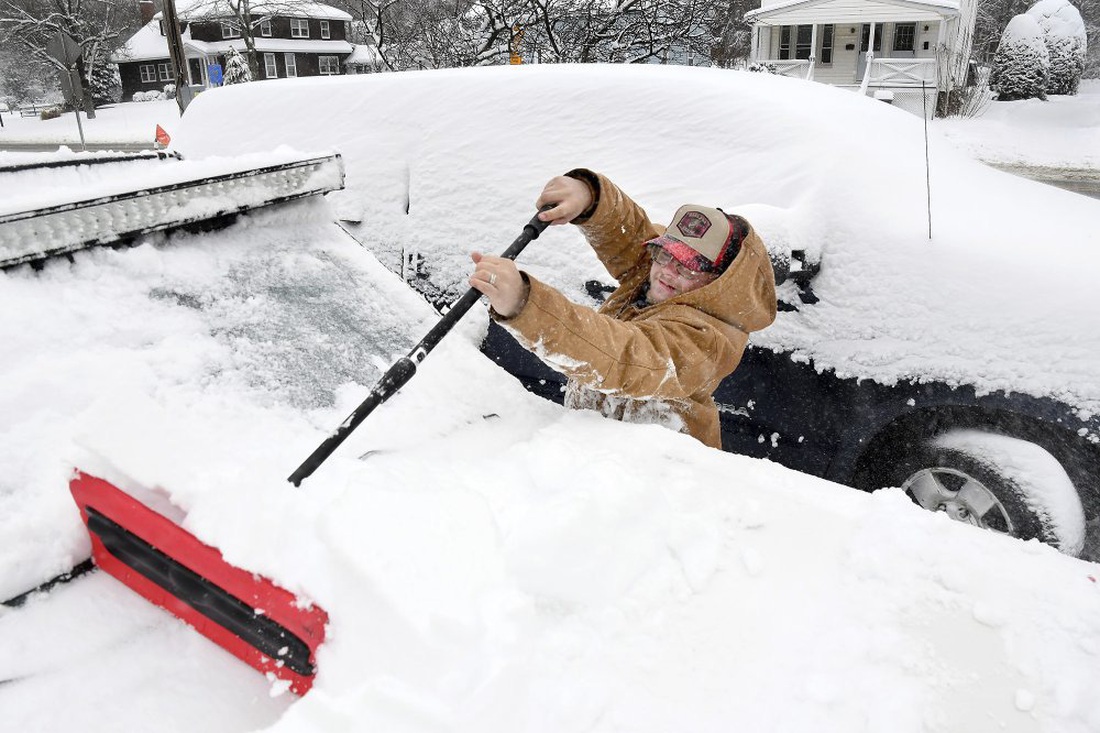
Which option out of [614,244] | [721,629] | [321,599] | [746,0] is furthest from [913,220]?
[746,0]

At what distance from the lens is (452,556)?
1.14 metres

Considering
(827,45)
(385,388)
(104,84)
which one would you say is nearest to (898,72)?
(827,45)

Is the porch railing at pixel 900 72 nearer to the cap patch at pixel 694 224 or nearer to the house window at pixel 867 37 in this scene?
the house window at pixel 867 37

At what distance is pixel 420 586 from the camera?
108 centimetres

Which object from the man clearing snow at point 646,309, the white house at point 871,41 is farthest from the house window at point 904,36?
the man clearing snow at point 646,309

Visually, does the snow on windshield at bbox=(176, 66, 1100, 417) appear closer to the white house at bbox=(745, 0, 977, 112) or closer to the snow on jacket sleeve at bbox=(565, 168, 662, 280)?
the snow on jacket sleeve at bbox=(565, 168, 662, 280)

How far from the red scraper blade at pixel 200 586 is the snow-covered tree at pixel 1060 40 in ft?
95.5

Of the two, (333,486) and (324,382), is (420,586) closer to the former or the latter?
(333,486)

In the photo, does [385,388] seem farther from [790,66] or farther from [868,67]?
[790,66]

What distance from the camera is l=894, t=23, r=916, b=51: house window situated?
2577 centimetres

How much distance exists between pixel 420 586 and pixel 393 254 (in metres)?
2.79

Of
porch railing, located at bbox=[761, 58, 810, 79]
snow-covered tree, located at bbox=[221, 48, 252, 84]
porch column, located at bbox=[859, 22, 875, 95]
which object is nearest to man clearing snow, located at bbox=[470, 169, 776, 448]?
porch column, located at bbox=[859, 22, 875, 95]

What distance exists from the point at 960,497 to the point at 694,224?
1.53 metres

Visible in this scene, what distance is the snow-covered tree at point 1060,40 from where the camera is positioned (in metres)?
23.4
